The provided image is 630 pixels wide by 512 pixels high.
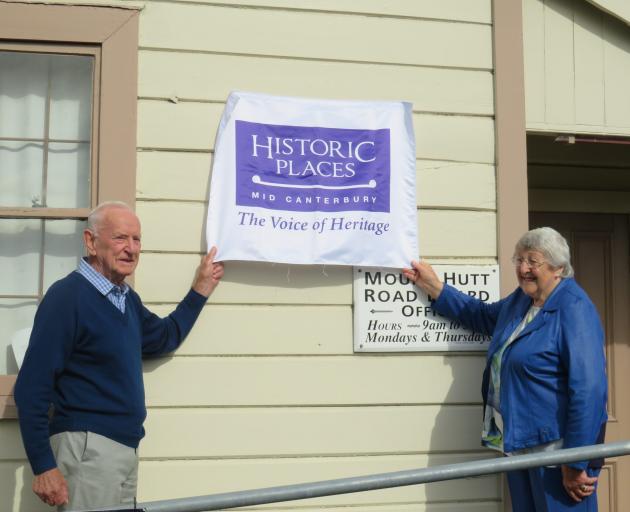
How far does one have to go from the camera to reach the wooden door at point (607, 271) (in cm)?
522

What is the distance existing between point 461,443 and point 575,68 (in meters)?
1.96

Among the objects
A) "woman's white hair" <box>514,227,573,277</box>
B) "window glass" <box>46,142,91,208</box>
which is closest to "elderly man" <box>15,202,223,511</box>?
"window glass" <box>46,142,91,208</box>

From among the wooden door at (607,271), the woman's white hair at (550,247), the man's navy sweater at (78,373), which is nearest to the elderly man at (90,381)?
the man's navy sweater at (78,373)

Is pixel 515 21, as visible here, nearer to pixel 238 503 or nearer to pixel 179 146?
pixel 179 146

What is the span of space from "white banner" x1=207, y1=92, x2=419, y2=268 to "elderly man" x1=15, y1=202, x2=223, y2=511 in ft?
1.77

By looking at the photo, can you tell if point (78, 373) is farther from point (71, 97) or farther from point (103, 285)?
point (71, 97)

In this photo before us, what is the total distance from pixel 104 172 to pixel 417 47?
5.24 ft

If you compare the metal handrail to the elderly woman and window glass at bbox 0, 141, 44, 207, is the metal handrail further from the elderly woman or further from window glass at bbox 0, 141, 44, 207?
window glass at bbox 0, 141, 44, 207

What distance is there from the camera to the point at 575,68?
4324 mm

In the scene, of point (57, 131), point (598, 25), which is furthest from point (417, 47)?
point (57, 131)

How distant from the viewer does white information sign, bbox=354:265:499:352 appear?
3941 millimetres

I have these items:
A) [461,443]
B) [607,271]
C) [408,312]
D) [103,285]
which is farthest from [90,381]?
[607,271]

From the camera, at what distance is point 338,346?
391 cm

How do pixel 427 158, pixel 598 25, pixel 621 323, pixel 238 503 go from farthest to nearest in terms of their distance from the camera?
pixel 621 323 < pixel 598 25 < pixel 427 158 < pixel 238 503
